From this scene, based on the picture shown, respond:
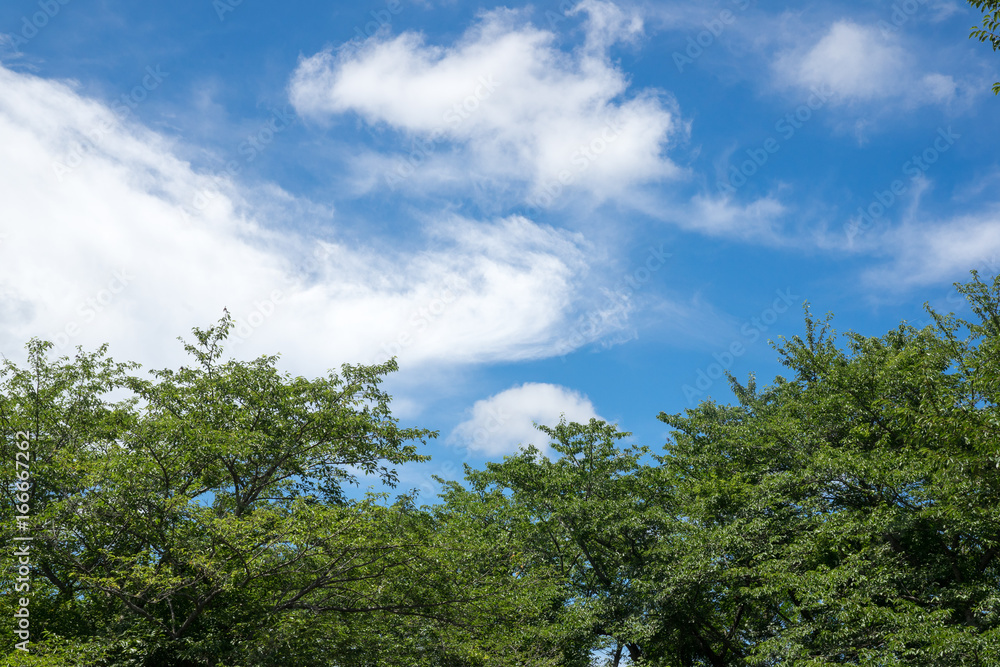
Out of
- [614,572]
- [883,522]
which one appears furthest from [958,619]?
[614,572]

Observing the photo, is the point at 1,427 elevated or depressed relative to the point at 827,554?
elevated

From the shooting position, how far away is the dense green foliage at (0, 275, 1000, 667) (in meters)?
14.8

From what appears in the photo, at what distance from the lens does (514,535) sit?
1027 inches

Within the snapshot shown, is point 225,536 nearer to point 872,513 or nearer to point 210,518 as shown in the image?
point 210,518

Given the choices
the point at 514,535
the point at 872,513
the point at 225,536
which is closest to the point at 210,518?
the point at 225,536

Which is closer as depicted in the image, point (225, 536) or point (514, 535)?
point (225, 536)

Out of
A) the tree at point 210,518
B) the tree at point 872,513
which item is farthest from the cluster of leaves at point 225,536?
the tree at point 872,513

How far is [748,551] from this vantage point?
21.6 meters

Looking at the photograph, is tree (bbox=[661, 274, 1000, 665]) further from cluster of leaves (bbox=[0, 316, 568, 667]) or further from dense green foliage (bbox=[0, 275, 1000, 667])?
cluster of leaves (bbox=[0, 316, 568, 667])

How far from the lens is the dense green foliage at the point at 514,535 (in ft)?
48.7

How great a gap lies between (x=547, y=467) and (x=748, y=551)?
8.80 metres

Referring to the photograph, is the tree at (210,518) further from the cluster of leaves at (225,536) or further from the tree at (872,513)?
the tree at (872,513)

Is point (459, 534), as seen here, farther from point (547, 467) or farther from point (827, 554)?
point (827, 554)

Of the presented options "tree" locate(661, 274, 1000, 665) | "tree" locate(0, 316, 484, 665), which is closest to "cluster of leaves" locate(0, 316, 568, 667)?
"tree" locate(0, 316, 484, 665)
